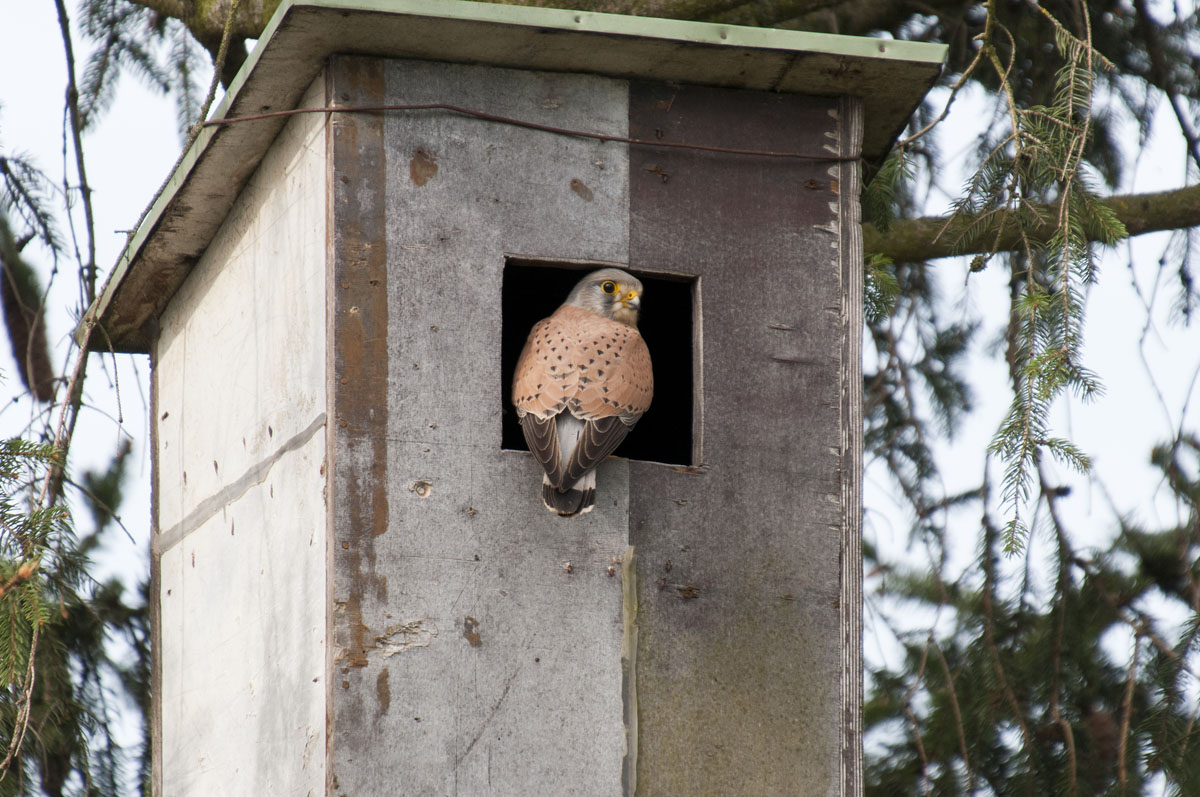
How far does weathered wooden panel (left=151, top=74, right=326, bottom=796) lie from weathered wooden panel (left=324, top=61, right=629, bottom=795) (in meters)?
0.13

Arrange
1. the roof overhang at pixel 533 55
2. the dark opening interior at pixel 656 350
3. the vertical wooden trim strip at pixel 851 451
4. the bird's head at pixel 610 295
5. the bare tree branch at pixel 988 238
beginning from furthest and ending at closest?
the bare tree branch at pixel 988 238 → the dark opening interior at pixel 656 350 → the bird's head at pixel 610 295 → the vertical wooden trim strip at pixel 851 451 → the roof overhang at pixel 533 55

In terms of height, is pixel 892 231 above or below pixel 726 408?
above

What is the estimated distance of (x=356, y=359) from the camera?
3.60 metres

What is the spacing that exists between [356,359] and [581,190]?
0.63 m

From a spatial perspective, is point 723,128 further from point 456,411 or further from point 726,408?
point 456,411

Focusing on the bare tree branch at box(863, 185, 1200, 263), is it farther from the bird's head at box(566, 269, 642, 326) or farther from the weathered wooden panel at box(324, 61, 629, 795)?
the weathered wooden panel at box(324, 61, 629, 795)

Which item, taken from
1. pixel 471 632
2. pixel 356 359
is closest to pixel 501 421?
pixel 356 359

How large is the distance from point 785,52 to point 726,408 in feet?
2.52

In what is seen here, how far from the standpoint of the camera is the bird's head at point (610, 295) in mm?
4031

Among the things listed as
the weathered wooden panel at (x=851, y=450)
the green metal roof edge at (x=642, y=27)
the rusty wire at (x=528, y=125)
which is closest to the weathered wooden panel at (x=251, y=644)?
the rusty wire at (x=528, y=125)

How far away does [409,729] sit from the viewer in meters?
3.45

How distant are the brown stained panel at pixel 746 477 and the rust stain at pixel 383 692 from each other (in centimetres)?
51

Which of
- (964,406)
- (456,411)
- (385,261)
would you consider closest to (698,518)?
(456,411)

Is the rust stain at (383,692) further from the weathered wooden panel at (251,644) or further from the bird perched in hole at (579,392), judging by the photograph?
the bird perched in hole at (579,392)
